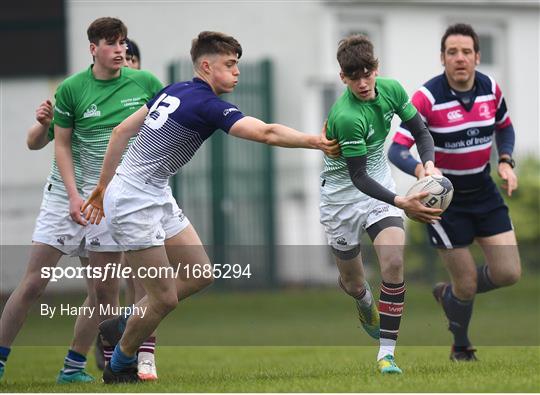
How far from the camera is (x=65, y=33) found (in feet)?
67.4

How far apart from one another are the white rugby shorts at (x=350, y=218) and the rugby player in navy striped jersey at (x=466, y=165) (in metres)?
0.70

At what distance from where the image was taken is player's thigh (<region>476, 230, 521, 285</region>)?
971 cm

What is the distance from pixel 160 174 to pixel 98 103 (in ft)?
3.53

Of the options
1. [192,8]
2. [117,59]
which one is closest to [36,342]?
[117,59]

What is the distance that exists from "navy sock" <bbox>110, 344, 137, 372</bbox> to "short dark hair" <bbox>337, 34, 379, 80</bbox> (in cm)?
242

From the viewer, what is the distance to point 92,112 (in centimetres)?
890

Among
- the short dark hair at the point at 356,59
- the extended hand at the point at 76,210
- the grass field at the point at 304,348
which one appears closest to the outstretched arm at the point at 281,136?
the short dark hair at the point at 356,59

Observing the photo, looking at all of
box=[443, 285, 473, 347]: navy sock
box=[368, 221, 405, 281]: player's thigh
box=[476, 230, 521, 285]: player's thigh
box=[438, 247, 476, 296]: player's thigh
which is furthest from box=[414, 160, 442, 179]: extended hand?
box=[443, 285, 473, 347]: navy sock

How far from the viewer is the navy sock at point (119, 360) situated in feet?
27.1

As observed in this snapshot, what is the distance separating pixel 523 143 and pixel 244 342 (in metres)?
11.6

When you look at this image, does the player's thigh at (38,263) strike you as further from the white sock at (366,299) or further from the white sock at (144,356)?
the white sock at (366,299)


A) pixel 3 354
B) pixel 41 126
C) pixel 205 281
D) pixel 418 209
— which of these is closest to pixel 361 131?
pixel 418 209

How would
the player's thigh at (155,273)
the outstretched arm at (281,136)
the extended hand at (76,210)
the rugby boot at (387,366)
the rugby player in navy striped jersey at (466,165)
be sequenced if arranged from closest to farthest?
the outstretched arm at (281,136) < the player's thigh at (155,273) < the rugby boot at (387,366) < the extended hand at (76,210) < the rugby player in navy striped jersey at (466,165)

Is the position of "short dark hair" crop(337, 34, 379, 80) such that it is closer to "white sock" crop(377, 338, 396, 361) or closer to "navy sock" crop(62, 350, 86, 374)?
"white sock" crop(377, 338, 396, 361)
